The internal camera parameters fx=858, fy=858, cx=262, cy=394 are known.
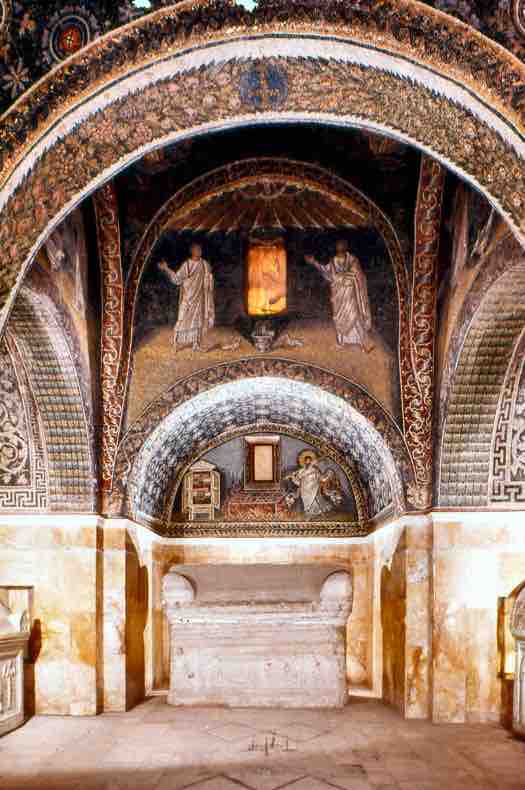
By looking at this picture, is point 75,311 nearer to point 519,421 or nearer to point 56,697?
point 56,697

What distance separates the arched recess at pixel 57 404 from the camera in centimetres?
941

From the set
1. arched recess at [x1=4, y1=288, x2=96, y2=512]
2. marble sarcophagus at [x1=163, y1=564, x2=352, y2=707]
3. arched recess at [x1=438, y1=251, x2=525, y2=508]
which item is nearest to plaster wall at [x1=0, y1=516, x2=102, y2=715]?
arched recess at [x1=4, y1=288, x2=96, y2=512]

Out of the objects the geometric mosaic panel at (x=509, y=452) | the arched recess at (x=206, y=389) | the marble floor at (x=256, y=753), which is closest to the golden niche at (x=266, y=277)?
the arched recess at (x=206, y=389)

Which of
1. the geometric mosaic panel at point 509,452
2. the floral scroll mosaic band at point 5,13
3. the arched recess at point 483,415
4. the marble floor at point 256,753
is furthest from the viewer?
the geometric mosaic panel at point 509,452

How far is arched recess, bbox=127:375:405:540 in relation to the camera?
10.6m

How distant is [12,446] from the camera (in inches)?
416

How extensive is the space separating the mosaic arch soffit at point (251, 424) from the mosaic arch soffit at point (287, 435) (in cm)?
9

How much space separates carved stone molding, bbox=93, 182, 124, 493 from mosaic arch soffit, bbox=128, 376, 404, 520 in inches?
14.9

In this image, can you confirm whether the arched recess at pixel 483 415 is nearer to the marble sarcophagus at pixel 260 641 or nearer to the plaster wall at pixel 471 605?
the plaster wall at pixel 471 605

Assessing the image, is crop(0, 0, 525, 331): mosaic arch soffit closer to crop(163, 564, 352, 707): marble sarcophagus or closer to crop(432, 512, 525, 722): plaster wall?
crop(432, 512, 525, 722): plaster wall

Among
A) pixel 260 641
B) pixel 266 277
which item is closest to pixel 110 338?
pixel 266 277

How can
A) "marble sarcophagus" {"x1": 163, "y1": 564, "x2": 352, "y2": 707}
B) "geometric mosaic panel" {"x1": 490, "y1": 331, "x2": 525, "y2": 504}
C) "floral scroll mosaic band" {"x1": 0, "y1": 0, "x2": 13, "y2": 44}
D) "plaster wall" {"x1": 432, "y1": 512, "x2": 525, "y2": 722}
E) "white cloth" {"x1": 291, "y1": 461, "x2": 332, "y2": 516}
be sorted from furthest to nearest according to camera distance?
"white cloth" {"x1": 291, "y1": 461, "x2": 332, "y2": 516} → "marble sarcophagus" {"x1": 163, "y1": 564, "x2": 352, "y2": 707} → "geometric mosaic panel" {"x1": 490, "y1": 331, "x2": 525, "y2": 504} → "plaster wall" {"x1": 432, "y1": 512, "x2": 525, "y2": 722} → "floral scroll mosaic band" {"x1": 0, "y1": 0, "x2": 13, "y2": 44}

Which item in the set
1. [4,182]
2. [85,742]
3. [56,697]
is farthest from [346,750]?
[4,182]

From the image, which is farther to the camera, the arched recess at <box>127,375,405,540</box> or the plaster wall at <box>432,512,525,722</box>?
the arched recess at <box>127,375,405,540</box>
